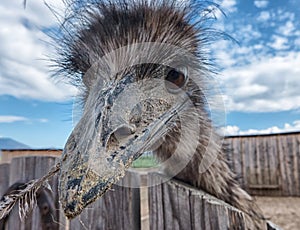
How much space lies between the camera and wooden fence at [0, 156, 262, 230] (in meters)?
0.87

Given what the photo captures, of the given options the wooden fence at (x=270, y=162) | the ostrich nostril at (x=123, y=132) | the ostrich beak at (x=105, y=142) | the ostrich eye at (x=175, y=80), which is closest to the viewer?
the ostrich beak at (x=105, y=142)

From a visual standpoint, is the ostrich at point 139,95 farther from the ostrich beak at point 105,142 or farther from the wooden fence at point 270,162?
the wooden fence at point 270,162

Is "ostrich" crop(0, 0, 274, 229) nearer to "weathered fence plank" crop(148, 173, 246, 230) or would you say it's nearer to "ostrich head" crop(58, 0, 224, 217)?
"ostrich head" crop(58, 0, 224, 217)

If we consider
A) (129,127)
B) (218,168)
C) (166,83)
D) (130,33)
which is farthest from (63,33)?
(218,168)

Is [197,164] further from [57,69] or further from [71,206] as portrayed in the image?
[71,206]

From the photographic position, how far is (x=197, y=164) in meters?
1.46

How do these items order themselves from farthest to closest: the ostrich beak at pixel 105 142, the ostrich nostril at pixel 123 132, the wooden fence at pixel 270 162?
the wooden fence at pixel 270 162 → the ostrich nostril at pixel 123 132 → the ostrich beak at pixel 105 142

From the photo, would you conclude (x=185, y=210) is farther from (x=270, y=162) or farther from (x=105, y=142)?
(x=270, y=162)

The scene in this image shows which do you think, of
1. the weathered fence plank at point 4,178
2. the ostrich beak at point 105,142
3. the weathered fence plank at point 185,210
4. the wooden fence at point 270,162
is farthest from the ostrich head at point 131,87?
the wooden fence at point 270,162

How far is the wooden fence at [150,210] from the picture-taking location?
0.87 metres

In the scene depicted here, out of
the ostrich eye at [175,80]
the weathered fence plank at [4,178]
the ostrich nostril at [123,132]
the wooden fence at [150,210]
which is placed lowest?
the wooden fence at [150,210]

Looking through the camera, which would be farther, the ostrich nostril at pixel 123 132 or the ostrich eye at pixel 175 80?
the ostrich eye at pixel 175 80

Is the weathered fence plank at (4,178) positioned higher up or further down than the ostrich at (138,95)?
further down

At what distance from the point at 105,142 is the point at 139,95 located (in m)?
0.31
